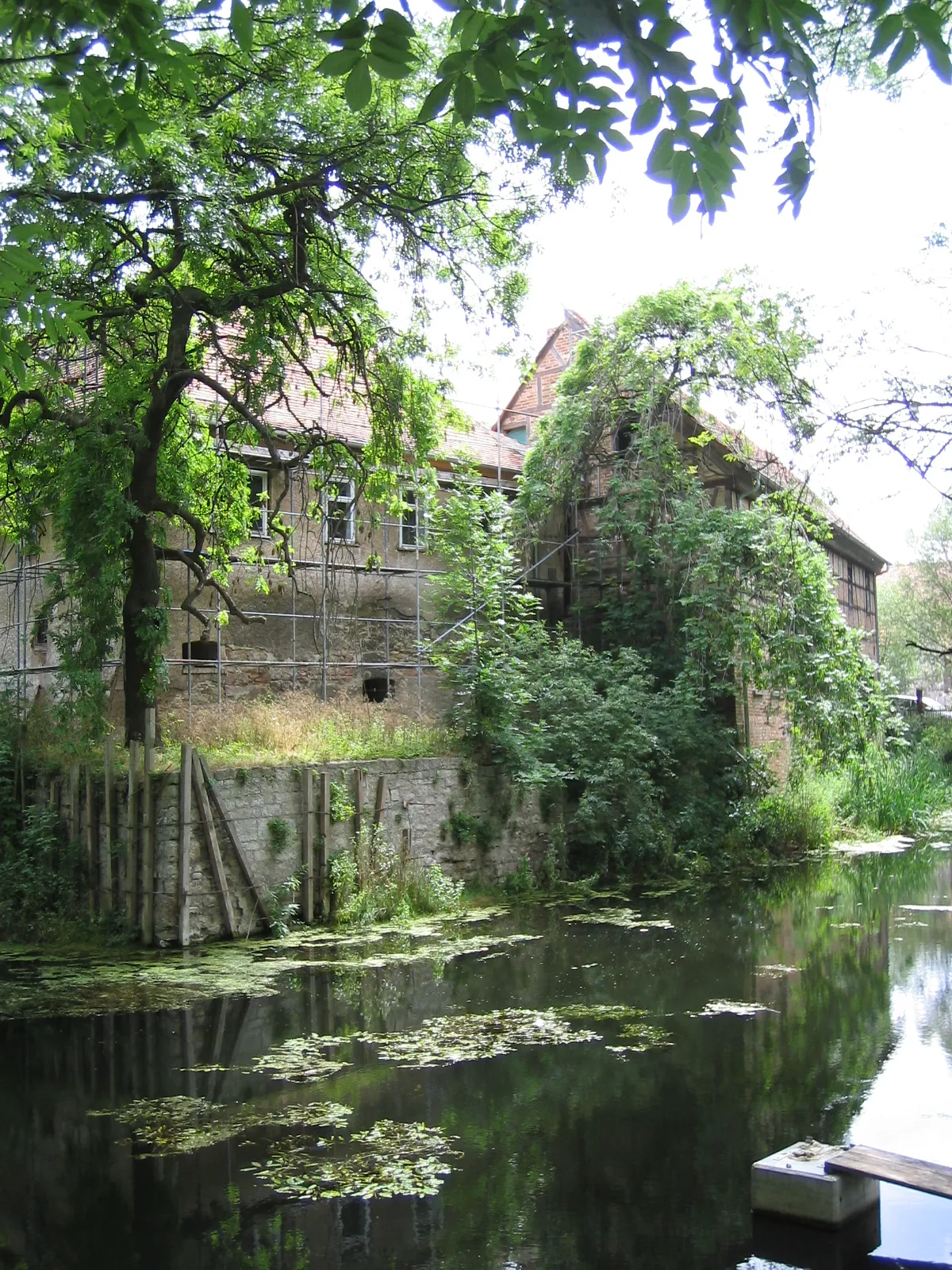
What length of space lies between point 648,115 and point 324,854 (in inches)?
→ 429

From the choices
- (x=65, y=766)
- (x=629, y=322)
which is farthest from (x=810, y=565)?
(x=65, y=766)

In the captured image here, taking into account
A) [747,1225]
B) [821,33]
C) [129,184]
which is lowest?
[747,1225]

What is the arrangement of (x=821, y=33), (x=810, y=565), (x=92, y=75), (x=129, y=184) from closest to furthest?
1. (x=92, y=75)
2. (x=821, y=33)
3. (x=129, y=184)
4. (x=810, y=565)

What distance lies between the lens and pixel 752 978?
11.2 m

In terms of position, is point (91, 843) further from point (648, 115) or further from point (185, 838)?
point (648, 115)

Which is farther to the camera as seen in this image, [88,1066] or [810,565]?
[810,565]

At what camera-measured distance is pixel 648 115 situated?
13.9 ft

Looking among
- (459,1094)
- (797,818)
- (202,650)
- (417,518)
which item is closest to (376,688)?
(202,650)

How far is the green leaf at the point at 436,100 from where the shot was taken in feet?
13.9

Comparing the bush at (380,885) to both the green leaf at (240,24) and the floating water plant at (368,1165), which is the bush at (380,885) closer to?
the floating water plant at (368,1165)

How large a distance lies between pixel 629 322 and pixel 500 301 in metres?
8.13

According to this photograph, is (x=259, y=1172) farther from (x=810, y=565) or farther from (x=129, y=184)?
(x=810, y=565)

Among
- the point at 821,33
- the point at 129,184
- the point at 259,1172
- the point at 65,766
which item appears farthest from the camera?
the point at 65,766

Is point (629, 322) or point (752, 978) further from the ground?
point (629, 322)
